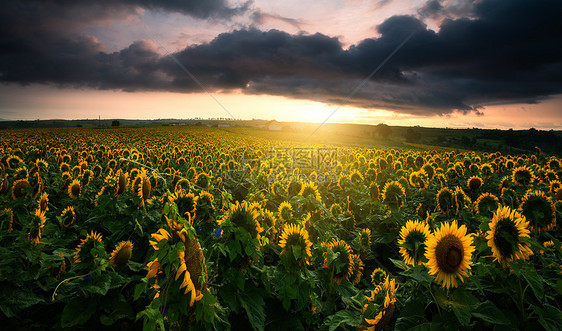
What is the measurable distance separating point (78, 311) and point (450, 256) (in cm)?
341

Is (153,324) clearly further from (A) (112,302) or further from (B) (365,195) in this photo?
(B) (365,195)

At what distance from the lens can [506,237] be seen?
2133mm

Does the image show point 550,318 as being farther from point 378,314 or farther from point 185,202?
point 185,202

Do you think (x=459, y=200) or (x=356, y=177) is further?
(x=356, y=177)

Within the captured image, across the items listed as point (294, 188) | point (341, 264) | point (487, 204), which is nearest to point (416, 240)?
point (341, 264)

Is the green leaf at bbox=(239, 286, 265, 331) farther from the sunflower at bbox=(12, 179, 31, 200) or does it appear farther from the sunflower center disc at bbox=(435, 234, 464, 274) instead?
the sunflower at bbox=(12, 179, 31, 200)

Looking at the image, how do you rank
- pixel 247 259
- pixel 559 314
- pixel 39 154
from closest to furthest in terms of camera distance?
pixel 247 259 < pixel 559 314 < pixel 39 154

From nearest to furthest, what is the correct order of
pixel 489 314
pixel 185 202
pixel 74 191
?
pixel 489 314, pixel 185 202, pixel 74 191

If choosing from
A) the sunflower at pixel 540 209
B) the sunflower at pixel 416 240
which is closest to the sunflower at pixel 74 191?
the sunflower at pixel 416 240

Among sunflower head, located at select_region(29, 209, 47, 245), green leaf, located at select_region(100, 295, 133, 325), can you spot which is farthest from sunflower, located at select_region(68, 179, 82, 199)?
green leaf, located at select_region(100, 295, 133, 325)

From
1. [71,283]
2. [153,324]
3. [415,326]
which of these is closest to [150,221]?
[71,283]

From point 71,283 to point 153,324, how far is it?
2115mm

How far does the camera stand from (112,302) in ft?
8.95

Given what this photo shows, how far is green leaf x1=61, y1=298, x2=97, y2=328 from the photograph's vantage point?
99.0 inches
